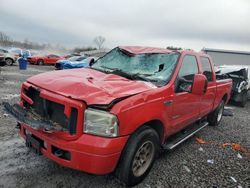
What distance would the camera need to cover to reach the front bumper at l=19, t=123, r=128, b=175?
2.63 meters

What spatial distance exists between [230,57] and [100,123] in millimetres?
21217

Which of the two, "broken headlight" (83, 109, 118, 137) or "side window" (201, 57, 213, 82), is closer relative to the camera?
"broken headlight" (83, 109, 118, 137)

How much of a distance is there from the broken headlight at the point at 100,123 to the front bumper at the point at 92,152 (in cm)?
7

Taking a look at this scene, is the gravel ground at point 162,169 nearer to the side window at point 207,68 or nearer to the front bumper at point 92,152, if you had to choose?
the front bumper at point 92,152

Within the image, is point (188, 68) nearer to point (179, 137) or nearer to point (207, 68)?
point (207, 68)

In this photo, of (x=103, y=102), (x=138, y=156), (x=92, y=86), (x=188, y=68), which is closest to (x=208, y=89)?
(x=188, y=68)

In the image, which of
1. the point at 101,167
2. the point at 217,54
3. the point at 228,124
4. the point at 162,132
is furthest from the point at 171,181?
the point at 217,54

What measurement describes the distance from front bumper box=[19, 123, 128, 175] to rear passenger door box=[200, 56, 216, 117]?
8.99 feet

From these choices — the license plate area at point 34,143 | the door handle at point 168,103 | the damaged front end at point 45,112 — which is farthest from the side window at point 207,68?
the license plate area at point 34,143

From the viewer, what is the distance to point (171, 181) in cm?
348

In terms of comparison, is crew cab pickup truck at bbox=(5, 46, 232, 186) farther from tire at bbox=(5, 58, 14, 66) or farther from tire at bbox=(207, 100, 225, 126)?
tire at bbox=(5, 58, 14, 66)

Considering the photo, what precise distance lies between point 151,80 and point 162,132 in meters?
→ 0.81

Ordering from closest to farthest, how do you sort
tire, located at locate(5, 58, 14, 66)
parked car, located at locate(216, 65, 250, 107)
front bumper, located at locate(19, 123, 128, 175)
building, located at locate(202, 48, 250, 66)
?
front bumper, located at locate(19, 123, 128, 175), parked car, located at locate(216, 65, 250, 107), building, located at locate(202, 48, 250, 66), tire, located at locate(5, 58, 14, 66)

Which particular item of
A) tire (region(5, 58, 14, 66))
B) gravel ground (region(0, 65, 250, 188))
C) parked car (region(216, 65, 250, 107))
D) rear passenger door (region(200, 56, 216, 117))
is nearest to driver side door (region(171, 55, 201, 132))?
rear passenger door (region(200, 56, 216, 117))
